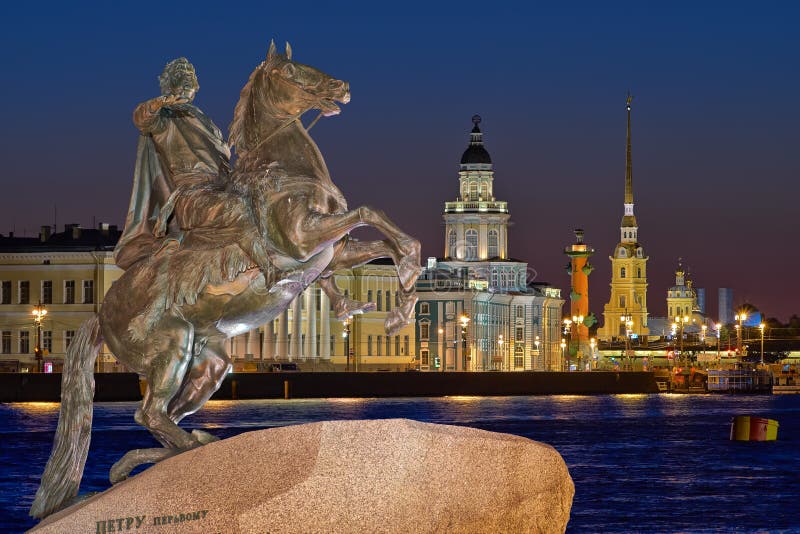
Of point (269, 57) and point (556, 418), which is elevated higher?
point (269, 57)

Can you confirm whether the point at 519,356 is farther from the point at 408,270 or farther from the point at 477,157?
the point at 408,270

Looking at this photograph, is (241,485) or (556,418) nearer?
(241,485)

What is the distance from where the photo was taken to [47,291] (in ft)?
295

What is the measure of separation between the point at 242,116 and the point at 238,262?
102 cm

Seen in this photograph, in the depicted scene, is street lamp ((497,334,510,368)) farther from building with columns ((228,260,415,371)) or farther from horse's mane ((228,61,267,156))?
horse's mane ((228,61,267,156))

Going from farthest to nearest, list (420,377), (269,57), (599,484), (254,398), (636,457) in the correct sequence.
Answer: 1. (420,377)
2. (254,398)
3. (636,457)
4. (599,484)
5. (269,57)

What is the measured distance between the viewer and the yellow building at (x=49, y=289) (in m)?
87.9

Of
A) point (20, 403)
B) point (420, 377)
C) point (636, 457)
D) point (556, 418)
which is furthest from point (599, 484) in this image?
point (420, 377)

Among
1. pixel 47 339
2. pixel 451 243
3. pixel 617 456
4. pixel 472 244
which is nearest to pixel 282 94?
pixel 617 456

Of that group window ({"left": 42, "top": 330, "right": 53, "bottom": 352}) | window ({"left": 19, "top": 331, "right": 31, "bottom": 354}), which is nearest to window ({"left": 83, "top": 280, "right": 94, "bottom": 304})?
window ({"left": 42, "top": 330, "right": 53, "bottom": 352})

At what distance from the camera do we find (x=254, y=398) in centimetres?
7356

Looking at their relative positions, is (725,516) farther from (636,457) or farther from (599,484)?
(636,457)

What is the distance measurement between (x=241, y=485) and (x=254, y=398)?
64743 millimetres

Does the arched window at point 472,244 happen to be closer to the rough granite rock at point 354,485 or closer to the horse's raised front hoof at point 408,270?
the horse's raised front hoof at point 408,270
